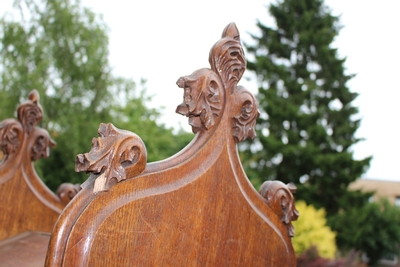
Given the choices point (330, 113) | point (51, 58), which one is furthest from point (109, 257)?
point (330, 113)

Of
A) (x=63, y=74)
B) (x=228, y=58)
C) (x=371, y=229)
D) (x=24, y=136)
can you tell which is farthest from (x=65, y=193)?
(x=371, y=229)

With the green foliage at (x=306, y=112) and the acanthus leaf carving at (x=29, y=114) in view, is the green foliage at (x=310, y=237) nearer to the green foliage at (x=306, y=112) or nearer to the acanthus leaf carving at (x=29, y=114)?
the green foliage at (x=306, y=112)

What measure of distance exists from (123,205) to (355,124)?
16560mm

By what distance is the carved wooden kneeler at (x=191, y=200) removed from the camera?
0.92 meters

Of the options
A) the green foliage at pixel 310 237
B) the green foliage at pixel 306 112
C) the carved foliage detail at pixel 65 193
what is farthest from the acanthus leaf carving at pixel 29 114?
the green foliage at pixel 306 112

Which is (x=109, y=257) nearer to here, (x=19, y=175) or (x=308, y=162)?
(x=19, y=175)

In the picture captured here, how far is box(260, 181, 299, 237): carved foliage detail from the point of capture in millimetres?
1418

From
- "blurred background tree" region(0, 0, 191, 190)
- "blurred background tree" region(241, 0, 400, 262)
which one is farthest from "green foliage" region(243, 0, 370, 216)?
"blurred background tree" region(0, 0, 191, 190)

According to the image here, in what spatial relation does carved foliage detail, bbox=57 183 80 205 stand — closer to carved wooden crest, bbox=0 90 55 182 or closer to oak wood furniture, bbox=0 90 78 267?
oak wood furniture, bbox=0 90 78 267

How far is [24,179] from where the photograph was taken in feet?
6.98

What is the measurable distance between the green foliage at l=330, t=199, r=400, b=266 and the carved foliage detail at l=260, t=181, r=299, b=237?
1424 cm

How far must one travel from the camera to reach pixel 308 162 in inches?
617

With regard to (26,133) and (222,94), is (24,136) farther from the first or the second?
(222,94)

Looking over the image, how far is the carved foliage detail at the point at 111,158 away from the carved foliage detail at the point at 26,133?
1262mm
